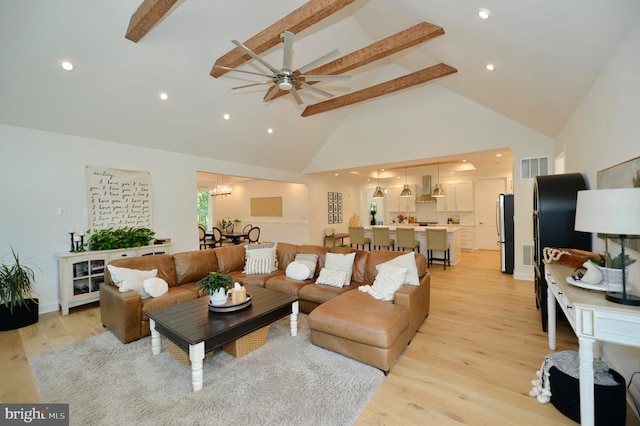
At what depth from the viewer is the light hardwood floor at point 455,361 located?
186cm

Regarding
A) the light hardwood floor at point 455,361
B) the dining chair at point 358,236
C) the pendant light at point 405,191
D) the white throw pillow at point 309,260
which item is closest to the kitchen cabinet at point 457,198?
the pendant light at point 405,191

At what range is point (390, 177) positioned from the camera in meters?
10.0

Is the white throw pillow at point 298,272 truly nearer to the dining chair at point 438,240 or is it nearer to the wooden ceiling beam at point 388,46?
the wooden ceiling beam at point 388,46

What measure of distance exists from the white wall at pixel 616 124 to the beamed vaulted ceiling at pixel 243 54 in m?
0.16

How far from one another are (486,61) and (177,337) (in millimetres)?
4470

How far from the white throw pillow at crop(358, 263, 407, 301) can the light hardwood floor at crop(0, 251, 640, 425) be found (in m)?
0.57

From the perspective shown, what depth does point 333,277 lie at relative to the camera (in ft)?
11.6

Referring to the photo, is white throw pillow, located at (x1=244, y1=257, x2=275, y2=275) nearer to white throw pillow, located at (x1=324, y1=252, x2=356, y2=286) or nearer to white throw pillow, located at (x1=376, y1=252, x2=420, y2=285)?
white throw pillow, located at (x1=324, y1=252, x2=356, y2=286)

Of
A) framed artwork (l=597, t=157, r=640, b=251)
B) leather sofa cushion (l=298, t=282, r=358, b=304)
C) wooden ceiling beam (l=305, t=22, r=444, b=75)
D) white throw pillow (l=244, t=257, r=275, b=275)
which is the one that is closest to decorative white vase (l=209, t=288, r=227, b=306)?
leather sofa cushion (l=298, t=282, r=358, b=304)

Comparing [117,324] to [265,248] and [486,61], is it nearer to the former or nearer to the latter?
[265,248]

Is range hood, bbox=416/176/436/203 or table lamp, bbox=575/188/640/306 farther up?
range hood, bbox=416/176/436/203

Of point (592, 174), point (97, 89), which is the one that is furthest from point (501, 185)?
point (97, 89)

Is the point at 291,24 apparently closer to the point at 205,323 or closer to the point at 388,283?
the point at 388,283

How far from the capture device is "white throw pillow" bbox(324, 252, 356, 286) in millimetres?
3632
